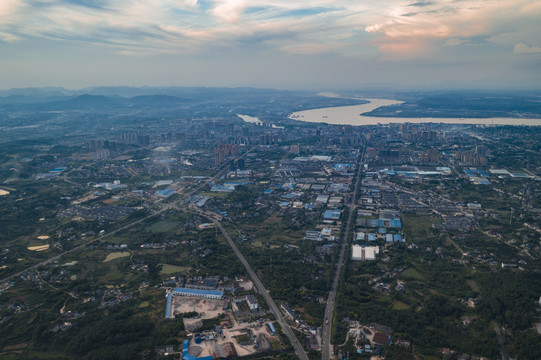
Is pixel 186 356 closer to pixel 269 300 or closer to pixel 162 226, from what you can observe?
pixel 269 300

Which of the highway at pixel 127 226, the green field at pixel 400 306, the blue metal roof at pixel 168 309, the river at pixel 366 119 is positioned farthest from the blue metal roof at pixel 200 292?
the river at pixel 366 119

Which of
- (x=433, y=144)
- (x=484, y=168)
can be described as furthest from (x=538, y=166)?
(x=433, y=144)

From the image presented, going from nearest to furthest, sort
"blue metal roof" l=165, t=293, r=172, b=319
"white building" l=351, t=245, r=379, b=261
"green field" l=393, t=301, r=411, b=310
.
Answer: "blue metal roof" l=165, t=293, r=172, b=319
"green field" l=393, t=301, r=411, b=310
"white building" l=351, t=245, r=379, b=261

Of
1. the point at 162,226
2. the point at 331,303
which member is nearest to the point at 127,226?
the point at 162,226

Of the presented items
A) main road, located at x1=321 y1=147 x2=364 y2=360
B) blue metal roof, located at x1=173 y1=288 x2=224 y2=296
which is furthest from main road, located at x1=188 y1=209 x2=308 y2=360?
blue metal roof, located at x1=173 y1=288 x2=224 y2=296

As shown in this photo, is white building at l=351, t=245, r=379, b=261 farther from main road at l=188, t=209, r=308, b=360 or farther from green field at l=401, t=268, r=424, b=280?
main road at l=188, t=209, r=308, b=360

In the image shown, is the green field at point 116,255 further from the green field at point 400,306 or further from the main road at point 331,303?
the green field at point 400,306

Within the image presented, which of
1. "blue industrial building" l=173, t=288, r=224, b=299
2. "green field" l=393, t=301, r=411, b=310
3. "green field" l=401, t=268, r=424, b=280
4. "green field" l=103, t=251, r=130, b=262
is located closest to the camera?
"green field" l=393, t=301, r=411, b=310

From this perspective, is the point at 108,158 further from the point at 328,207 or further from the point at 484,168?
the point at 484,168

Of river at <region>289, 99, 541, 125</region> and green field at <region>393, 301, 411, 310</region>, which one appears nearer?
green field at <region>393, 301, 411, 310</region>
